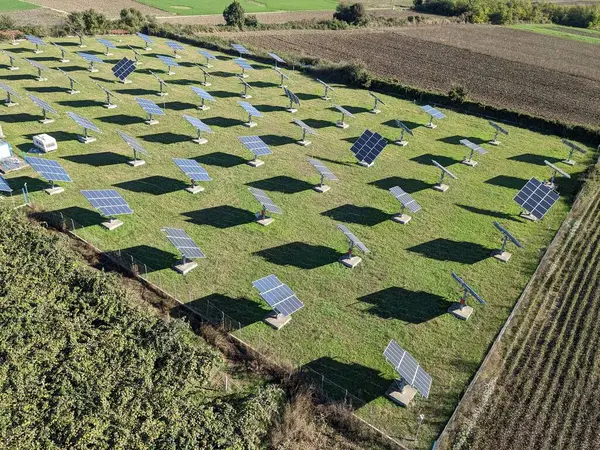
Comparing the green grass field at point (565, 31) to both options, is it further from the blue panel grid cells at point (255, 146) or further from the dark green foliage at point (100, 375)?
the dark green foliage at point (100, 375)

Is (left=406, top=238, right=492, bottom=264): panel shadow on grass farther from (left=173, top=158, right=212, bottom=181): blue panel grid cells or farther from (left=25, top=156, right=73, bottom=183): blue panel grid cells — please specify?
(left=25, top=156, right=73, bottom=183): blue panel grid cells

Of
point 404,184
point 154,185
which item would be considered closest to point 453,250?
point 404,184

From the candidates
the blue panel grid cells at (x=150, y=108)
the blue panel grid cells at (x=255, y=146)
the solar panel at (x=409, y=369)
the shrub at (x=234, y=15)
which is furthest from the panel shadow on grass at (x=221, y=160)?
the shrub at (x=234, y=15)

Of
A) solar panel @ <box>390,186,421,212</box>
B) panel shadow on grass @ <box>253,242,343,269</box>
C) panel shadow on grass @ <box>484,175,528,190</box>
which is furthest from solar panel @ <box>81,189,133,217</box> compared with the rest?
panel shadow on grass @ <box>484,175,528,190</box>

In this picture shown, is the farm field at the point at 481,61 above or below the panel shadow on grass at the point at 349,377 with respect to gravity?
above

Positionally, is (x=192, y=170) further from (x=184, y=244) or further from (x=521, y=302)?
(x=521, y=302)

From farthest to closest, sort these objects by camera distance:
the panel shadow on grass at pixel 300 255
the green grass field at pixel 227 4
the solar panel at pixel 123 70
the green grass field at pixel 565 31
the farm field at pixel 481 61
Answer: the green grass field at pixel 565 31
the green grass field at pixel 227 4
the farm field at pixel 481 61
the solar panel at pixel 123 70
the panel shadow on grass at pixel 300 255
